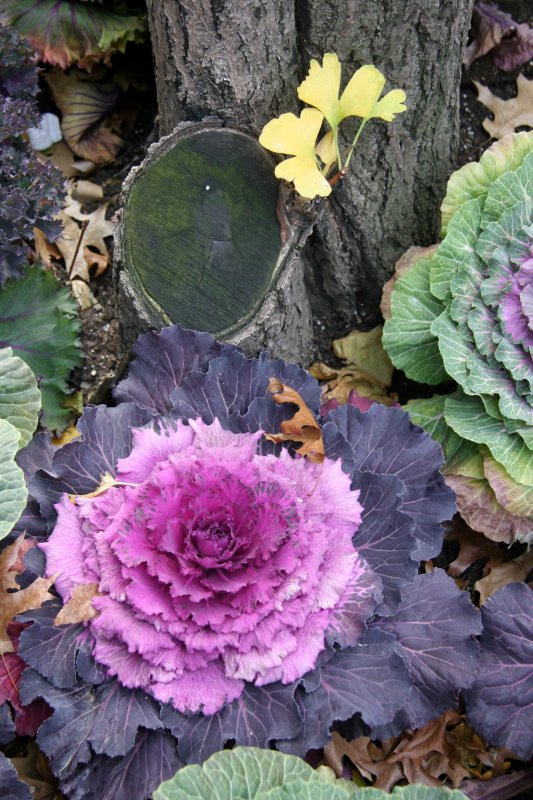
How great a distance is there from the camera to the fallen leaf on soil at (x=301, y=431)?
5.11 feet

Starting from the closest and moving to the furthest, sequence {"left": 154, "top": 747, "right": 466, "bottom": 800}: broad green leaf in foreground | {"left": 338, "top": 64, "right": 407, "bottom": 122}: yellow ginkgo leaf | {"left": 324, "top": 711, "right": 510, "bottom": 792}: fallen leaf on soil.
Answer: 1. {"left": 154, "top": 747, "right": 466, "bottom": 800}: broad green leaf in foreground
2. {"left": 338, "top": 64, "right": 407, "bottom": 122}: yellow ginkgo leaf
3. {"left": 324, "top": 711, "right": 510, "bottom": 792}: fallen leaf on soil

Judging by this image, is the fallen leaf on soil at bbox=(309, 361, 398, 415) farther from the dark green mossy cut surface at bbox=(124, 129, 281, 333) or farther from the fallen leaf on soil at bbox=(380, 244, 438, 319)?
the dark green mossy cut surface at bbox=(124, 129, 281, 333)

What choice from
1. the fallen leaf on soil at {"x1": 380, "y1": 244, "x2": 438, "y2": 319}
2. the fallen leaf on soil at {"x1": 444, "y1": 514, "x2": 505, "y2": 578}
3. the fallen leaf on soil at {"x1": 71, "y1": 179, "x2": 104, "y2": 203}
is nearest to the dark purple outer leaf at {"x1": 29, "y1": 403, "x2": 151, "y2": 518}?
the fallen leaf on soil at {"x1": 380, "y1": 244, "x2": 438, "y2": 319}

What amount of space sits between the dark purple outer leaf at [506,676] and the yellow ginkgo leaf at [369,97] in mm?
1078

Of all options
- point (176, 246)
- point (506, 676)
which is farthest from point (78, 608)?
point (506, 676)

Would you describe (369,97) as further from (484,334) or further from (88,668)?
(88,668)

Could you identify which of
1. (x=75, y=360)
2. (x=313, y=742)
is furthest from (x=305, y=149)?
(x=313, y=742)

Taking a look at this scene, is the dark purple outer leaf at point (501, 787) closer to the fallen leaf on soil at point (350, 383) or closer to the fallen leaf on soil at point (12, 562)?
the fallen leaf on soil at point (350, 383)

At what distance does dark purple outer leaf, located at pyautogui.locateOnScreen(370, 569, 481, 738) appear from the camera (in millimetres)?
1553

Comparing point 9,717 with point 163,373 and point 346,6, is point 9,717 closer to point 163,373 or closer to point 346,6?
point 163,373

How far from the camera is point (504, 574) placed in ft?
6.81

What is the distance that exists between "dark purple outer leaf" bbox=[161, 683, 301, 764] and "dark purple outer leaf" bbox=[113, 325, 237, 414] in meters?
0.64

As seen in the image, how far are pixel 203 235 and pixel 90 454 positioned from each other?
1.84 ft

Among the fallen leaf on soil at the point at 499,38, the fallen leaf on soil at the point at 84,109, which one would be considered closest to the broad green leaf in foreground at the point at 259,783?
the fallen leaf on soil at the point at 84,109
